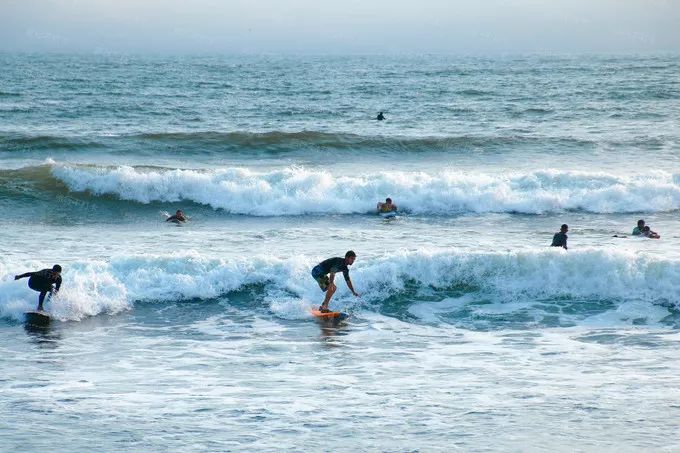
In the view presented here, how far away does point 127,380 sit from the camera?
11391mm

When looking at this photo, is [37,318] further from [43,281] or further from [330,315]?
[330,315]

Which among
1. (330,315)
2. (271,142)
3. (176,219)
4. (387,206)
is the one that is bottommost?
(330,315)

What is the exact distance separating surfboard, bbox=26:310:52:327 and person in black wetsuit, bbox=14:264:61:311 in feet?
0.75

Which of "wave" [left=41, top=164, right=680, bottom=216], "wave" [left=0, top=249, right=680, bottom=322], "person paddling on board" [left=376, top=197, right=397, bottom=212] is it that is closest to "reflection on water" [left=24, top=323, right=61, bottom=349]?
"wave" [left=0, top=249, right=680, bottom=322]

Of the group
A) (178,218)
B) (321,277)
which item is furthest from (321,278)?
(178,218)

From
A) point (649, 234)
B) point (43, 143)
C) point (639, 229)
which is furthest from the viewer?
point (43, 143)

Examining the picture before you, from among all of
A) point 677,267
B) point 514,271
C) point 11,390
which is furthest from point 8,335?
point 677,267

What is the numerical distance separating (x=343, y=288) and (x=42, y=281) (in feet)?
17.4

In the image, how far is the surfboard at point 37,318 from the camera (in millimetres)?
14695

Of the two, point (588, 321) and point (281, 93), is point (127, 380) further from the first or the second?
point (281, 93)

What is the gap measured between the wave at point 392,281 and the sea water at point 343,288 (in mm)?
50

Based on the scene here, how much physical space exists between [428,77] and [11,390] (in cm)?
5841

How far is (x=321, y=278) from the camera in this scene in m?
15.8

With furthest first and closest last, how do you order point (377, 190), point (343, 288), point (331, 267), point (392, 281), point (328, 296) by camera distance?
point (377, 190), point (392, 281), point (343, 288), point (331, 267), point (328, 296)
